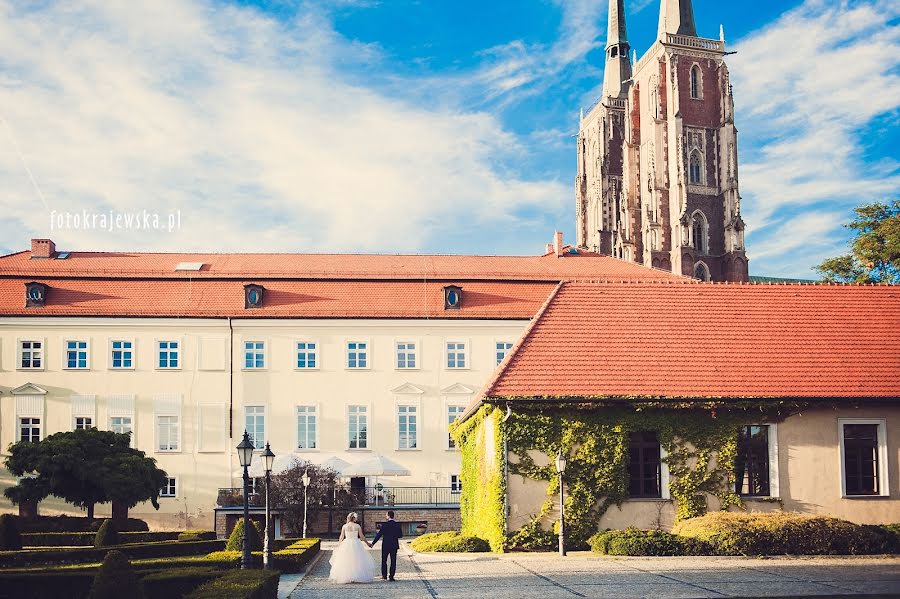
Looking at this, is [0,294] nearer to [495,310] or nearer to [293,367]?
[293,367]

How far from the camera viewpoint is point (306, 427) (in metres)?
46.8

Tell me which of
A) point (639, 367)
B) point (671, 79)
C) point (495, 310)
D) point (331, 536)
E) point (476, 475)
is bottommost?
point (331, 536)

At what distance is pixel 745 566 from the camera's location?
20.2 m

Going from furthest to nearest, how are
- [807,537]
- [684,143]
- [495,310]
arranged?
[684,143]
[495,310]
[807,537]

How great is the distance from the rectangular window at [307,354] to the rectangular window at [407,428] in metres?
4.32

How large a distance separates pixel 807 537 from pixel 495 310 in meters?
26.9

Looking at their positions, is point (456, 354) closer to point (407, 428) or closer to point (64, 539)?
point (407, 428)

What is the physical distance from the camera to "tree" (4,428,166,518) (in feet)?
117

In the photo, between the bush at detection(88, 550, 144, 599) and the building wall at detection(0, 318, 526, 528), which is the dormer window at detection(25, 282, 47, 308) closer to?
the building wall at detection(0, 318, 526, 528)

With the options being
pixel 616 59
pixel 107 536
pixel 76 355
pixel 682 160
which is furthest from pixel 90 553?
pixel 616 59

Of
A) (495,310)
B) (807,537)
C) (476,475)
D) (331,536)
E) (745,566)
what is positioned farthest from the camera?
(495,310)

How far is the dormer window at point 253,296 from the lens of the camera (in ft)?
156

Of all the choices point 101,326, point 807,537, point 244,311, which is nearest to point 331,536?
point 244,311

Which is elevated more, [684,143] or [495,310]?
[684,143]
